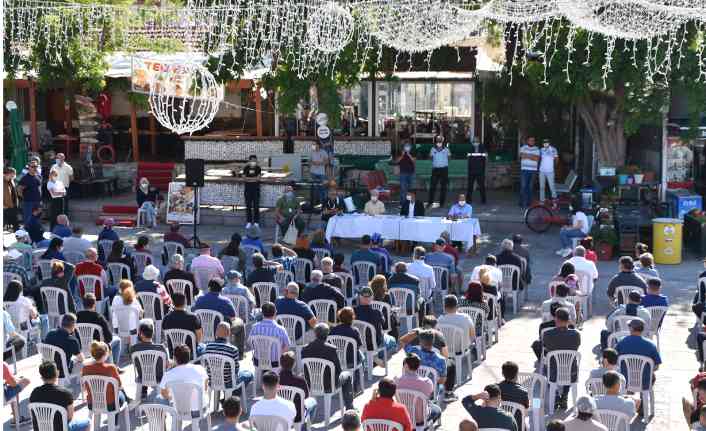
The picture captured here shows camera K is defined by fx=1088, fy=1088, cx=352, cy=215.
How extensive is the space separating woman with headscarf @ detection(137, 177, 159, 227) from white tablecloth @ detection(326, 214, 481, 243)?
15.9 feet

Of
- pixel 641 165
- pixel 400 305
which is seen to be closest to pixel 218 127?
pixel 641 165

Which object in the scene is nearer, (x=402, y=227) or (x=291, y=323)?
(x=291, y=323)

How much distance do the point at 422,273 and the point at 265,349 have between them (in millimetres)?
3430

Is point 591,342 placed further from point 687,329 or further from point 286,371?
point 286,371

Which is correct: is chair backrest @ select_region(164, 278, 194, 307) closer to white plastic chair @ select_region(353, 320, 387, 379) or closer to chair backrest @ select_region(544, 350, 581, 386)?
white plastic chair @ select_region(353, 320, 387, 379)

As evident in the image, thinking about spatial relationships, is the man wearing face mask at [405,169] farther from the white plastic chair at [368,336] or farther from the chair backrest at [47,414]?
the chair backrest at [47,414]

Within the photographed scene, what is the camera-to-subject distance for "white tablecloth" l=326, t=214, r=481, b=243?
709 inches

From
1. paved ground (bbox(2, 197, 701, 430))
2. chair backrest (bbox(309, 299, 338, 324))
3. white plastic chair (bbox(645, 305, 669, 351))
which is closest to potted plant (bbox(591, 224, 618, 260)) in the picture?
paved ground (bbox(2, 197, 701, 430))

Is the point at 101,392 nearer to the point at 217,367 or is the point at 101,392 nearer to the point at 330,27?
the point at 217,367

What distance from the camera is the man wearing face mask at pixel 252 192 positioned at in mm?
21312

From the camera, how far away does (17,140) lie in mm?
24531

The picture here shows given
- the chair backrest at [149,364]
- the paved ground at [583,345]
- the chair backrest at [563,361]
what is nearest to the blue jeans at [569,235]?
the paved ground at [583,345]

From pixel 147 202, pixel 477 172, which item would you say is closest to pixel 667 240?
pixel 477 172

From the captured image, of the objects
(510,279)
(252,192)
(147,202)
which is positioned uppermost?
(252,192)
